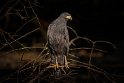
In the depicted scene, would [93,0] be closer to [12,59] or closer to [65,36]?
[12,59]

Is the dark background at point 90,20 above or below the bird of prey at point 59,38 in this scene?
above

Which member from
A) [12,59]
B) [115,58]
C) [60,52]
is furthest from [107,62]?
[60,52]

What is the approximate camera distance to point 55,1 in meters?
19.8

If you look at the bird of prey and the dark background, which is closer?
the bird of prey

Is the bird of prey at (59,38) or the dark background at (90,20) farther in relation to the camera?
the dark background at (90,20)

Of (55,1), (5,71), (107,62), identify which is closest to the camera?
(5,71)

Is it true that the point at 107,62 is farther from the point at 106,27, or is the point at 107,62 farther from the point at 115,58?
the point at 106,27

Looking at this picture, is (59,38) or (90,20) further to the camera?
(90,20)

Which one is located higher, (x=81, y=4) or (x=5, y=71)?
(x=81, y=4)

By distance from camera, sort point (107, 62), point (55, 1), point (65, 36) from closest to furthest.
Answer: point (65, 36) → point (107, 62) → point (55, 1)

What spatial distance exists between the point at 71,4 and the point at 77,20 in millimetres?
624

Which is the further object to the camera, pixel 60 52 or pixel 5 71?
pixel 5 71

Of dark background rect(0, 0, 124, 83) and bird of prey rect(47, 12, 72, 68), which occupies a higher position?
dark background rect(0, 0, 124, 83)

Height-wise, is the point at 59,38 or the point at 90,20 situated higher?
the point at 90,20
